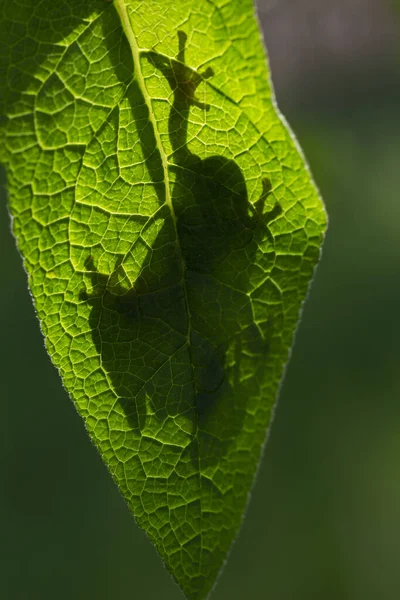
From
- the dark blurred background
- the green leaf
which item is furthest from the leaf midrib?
the dark blurred background

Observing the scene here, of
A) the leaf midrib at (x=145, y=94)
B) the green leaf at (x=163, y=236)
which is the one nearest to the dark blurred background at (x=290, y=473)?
the green leaf at (x=163, y=236)

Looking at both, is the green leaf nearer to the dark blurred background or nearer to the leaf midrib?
the leaf midrib

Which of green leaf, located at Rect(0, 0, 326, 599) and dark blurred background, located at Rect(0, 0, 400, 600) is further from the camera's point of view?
dark blurred background, located at Rect(0, 0, 400, 600)

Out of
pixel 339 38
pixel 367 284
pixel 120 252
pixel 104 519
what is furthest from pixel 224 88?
pixel 339 38

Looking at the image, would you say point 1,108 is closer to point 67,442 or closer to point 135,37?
point 135,37

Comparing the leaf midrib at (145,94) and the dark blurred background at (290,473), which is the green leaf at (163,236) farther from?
the dark blurred background at (290,473)

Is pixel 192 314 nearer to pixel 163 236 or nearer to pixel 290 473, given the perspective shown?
pixel 163 236
